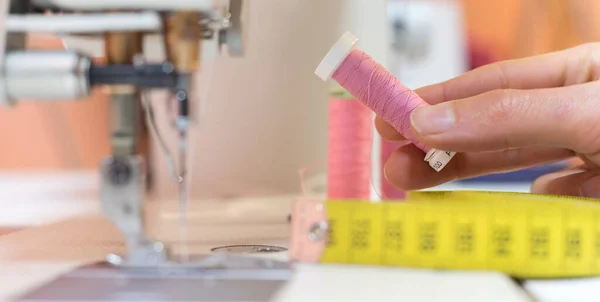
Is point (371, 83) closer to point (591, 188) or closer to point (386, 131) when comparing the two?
point (386, 131)

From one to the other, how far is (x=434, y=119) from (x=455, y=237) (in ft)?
0.46

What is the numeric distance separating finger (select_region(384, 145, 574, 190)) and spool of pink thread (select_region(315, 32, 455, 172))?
0.12m

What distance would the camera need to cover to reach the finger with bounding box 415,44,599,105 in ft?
2.75

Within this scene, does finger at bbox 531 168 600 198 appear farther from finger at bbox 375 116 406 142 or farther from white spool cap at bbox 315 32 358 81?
white spool cap at bbox 315 32 358 81

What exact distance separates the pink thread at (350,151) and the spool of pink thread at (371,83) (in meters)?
0.23

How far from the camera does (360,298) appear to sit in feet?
1.38

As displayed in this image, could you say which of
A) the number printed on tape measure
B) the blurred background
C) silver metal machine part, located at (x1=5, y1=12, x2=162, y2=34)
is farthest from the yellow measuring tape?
the blurred background

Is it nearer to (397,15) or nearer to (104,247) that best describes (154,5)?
(104,247)

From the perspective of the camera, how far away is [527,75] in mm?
866

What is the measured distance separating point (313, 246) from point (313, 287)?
3.4 inches

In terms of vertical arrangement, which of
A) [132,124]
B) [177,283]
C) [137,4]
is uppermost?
[137,4]

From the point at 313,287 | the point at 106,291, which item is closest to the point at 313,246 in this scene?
the point at 313,287

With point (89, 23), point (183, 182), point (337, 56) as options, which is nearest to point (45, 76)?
point (89, 23)

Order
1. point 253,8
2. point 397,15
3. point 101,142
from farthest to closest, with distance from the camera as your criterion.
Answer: point 397,15
point 101,142
point 253,8
